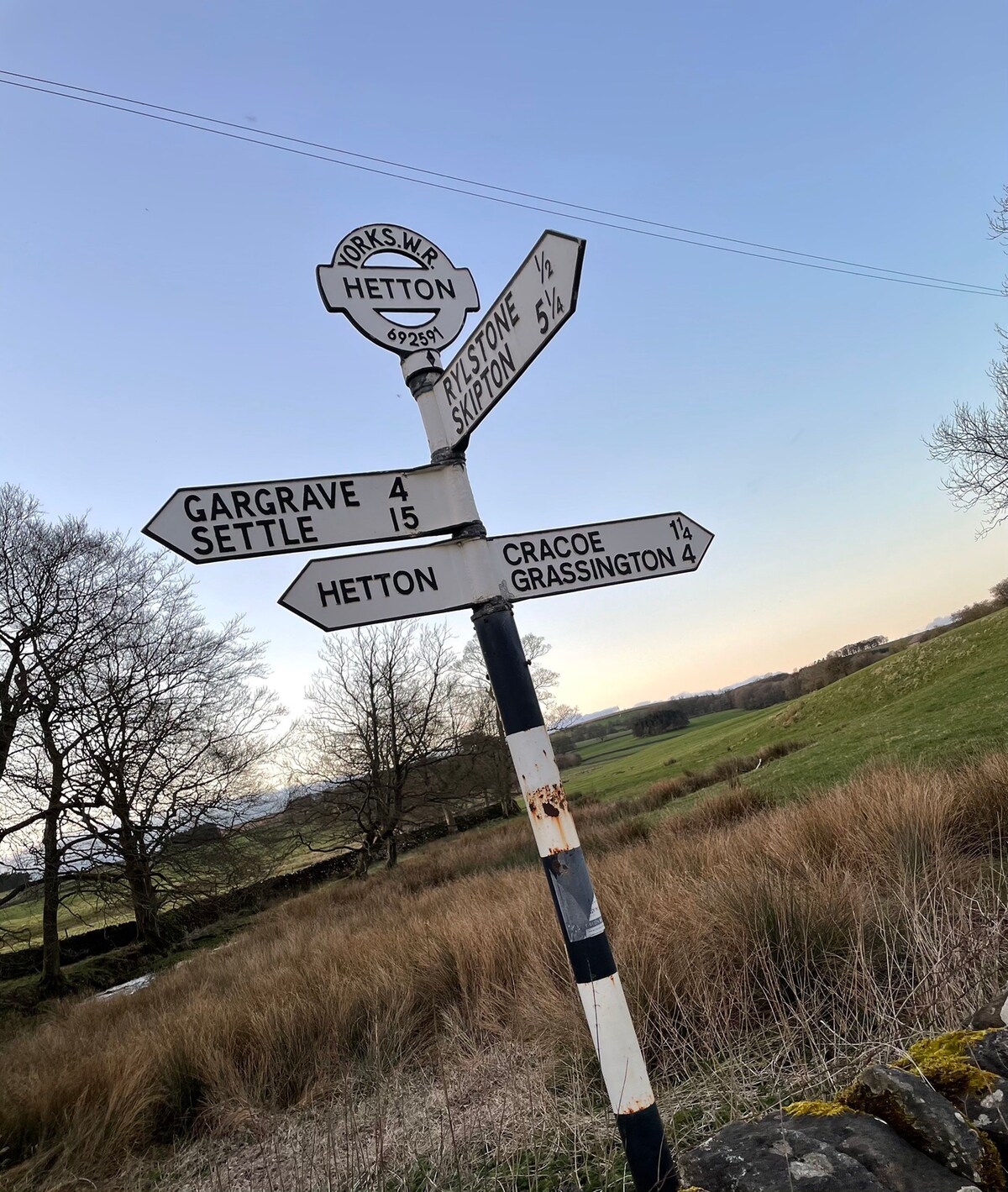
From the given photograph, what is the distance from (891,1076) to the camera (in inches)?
82.8

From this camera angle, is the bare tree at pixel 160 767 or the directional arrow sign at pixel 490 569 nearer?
the directional arrow sign at pixel 490 569

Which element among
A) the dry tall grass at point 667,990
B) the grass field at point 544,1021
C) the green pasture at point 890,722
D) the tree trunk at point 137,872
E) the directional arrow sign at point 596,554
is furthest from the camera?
the tree trunk at point 137,872

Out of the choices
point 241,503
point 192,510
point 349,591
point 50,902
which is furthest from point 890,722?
point 50,902

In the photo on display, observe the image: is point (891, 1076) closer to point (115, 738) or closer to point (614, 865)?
point (614, 865)

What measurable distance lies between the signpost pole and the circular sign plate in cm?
91

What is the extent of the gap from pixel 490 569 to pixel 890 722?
17435 mm

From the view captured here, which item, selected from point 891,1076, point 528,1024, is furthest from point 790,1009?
point 528,1024

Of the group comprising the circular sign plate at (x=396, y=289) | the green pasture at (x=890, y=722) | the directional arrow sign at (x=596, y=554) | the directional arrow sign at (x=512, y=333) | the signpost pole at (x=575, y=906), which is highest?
the circular sign plate at (x=396, y=289)

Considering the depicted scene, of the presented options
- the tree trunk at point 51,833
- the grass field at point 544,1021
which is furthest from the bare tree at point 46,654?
the grass field at point 544,1021

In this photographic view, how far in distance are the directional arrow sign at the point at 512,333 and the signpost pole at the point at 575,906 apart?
434 mm

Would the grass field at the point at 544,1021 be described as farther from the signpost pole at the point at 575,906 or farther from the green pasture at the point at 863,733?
the green pasture at the point at 863,733

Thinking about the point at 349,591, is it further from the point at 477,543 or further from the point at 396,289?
the point at 396,289

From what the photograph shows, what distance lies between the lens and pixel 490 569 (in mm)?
2662

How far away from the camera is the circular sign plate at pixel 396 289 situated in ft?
9.84
